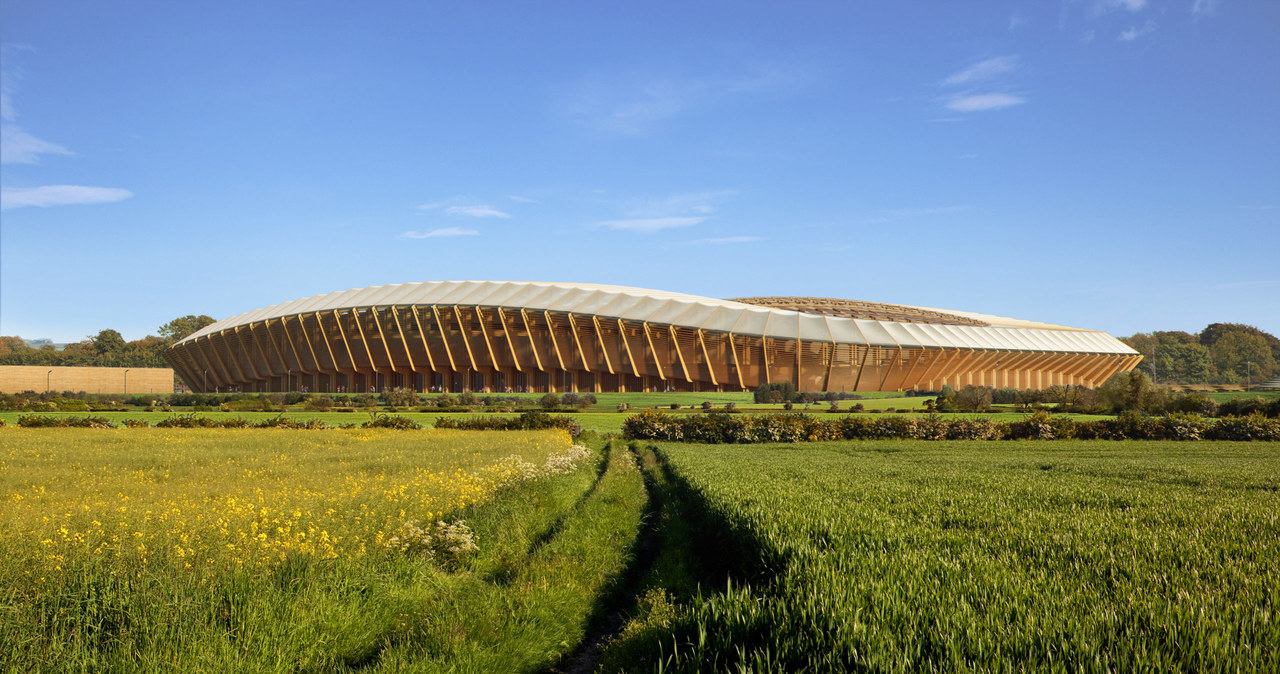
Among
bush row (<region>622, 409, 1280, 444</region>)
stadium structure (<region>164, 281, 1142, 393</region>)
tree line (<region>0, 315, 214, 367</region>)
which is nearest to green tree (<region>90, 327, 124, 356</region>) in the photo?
tree line (<region>0, 315, 214, 367</region>)

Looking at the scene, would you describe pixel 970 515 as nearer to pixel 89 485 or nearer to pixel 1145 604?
pixel 1145 604

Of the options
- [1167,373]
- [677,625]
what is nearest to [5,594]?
[677,625]

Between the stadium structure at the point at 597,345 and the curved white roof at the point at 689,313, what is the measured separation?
6.3 inches

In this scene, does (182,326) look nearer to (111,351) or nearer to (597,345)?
(111,351)

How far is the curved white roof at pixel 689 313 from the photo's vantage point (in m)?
60.4

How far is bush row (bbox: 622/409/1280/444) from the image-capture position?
33344 millimetres

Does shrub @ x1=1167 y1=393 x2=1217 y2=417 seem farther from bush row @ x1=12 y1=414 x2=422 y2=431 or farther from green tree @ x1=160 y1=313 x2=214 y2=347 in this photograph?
green tree @ x1=160 y1=313 x2=214 y2=347

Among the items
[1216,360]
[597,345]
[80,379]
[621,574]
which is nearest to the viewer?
[621,574]

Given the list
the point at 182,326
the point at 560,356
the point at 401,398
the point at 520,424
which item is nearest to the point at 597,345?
the point at 560,356

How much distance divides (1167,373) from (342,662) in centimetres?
17676

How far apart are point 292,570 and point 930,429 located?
105ft

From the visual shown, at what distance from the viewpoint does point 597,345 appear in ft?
209

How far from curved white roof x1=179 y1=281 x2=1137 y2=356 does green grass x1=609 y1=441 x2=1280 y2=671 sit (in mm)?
46400

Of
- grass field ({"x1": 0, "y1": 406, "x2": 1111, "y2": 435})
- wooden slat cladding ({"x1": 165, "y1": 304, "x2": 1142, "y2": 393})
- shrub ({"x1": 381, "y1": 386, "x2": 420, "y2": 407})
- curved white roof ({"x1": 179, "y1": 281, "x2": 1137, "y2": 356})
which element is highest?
curved white roof ({"x1": 179, "y1": 281, "x2": 1137, "y2": 356})
